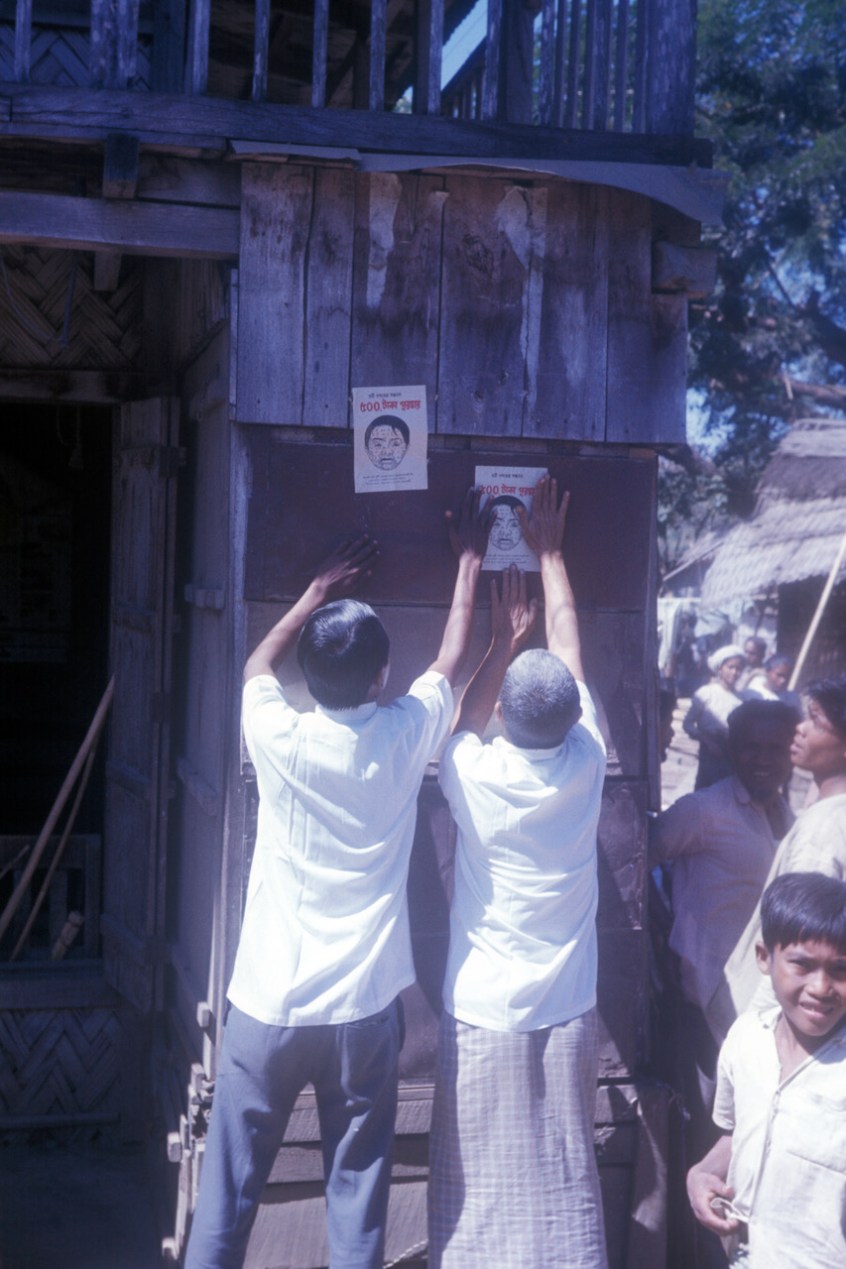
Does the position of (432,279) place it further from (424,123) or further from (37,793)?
(37,793)

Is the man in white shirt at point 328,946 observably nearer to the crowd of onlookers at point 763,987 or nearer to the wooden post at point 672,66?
the crowd of onlookers at point 763,987

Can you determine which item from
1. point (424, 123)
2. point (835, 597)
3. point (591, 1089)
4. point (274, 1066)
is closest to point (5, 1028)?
point (274, 1066)

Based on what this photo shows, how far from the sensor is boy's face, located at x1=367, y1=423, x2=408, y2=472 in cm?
399

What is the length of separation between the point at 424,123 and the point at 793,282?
18.1 meters

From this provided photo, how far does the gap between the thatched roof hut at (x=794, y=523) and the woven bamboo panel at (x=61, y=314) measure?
8.43 meters

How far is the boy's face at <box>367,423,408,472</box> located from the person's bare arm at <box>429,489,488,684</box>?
0.24m

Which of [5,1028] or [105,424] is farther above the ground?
[105,424]

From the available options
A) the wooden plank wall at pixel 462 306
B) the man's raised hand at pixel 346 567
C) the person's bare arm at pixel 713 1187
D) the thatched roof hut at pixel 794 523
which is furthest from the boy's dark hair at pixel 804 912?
the thatched roof hut at pixel 794 523

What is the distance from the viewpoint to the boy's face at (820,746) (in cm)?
388

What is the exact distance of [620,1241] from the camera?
168 inches

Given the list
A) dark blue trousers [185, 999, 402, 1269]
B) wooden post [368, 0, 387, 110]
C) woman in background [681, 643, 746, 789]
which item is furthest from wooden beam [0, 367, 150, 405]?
woman in background [681, 643, 746, 789]

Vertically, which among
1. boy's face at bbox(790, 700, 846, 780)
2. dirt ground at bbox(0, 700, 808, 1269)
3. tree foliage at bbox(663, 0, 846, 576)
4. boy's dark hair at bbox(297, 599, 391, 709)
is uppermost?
tree foliage at bbox(663, 0, 846, 576)

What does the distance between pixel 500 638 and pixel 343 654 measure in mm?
879

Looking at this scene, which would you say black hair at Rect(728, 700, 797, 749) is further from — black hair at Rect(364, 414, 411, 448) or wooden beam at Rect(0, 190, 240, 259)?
wooden beam at Rect(0, 190, 240, 259)
